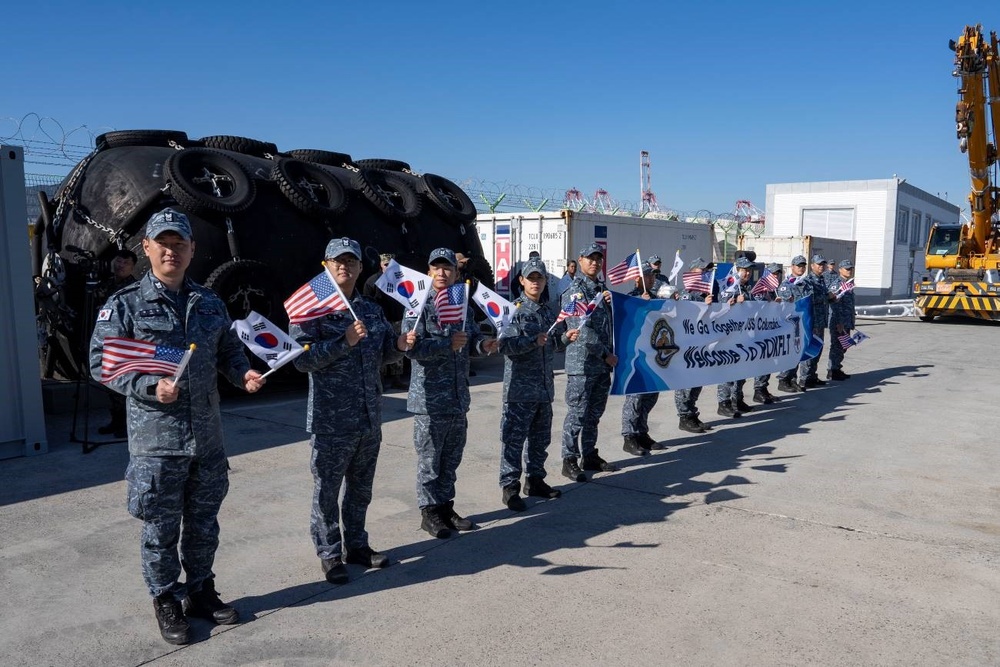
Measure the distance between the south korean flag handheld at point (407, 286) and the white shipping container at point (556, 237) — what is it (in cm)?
1007

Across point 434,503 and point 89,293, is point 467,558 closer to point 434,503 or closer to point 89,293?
point 434,503

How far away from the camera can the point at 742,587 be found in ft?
14.1

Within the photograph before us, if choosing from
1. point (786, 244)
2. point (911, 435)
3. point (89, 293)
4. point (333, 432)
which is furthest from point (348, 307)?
point (786, 244)

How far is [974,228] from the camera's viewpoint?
2348 cm

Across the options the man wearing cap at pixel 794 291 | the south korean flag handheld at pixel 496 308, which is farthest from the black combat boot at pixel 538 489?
the man wearing cap at pixel 794 291

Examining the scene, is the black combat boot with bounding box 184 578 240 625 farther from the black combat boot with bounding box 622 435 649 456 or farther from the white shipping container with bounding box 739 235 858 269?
the white shipping container with bounding box 739 235 858 269

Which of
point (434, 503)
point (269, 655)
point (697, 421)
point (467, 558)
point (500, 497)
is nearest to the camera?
point (269, 655)

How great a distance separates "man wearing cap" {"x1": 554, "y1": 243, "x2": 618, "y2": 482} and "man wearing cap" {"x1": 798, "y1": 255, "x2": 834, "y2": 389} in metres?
5.58

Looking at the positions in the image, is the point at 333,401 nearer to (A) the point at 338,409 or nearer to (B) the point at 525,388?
(A) the point at 338,409

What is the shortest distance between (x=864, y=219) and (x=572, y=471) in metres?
43.2

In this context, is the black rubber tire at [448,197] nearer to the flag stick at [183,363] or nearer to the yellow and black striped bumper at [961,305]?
the flag stick at [183,363]

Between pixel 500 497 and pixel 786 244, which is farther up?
pixel 786 244

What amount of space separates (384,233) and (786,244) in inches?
755

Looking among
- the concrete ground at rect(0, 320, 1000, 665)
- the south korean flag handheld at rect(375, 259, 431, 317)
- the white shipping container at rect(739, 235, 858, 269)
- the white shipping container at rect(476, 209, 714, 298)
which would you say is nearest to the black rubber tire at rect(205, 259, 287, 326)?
the concrete ground at rect(0, 320, 1000, 665)
